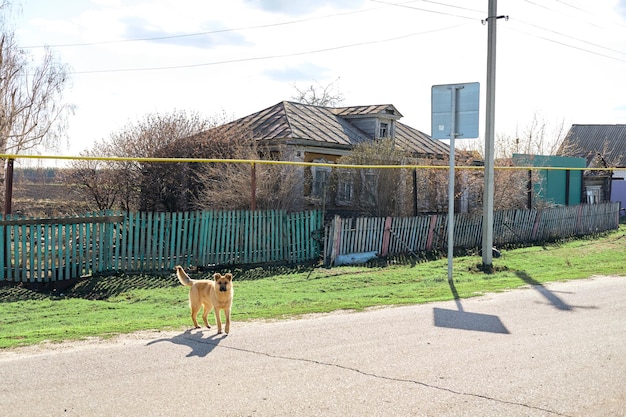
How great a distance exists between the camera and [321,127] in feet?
85.8

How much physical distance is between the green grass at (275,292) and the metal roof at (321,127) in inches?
352

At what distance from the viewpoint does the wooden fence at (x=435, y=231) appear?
51.2ft

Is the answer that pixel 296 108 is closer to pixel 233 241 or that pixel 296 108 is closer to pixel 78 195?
pixel 78 195

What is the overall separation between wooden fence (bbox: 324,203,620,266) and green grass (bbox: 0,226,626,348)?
27.1 inches

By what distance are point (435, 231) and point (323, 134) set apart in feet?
28.5

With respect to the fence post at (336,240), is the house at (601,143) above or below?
above

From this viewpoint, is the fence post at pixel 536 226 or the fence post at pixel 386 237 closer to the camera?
the fence post at pixel 386 237

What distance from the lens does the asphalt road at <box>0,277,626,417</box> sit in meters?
5.15

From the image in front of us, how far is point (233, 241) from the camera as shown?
14.7 meters

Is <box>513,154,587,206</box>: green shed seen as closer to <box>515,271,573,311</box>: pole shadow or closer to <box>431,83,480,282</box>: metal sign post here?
<box>515,271,573,311</box>: pole shadow

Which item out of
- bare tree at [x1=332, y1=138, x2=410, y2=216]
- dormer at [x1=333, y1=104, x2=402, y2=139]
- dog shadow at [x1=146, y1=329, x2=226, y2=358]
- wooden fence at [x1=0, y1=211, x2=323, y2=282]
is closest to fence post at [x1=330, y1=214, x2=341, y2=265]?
wooden fence at [x1=0, y1=211, x2=323, y2=282]

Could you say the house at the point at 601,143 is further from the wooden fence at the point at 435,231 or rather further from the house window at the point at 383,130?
the wooden fence at the point at 435,231

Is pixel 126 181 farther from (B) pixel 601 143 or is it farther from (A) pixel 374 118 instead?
(B) pixel 601 143

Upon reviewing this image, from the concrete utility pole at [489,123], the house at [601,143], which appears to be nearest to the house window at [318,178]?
the concrete utility pole at [489,123]
